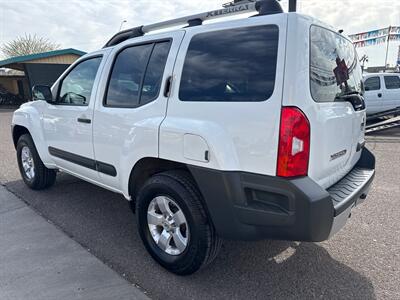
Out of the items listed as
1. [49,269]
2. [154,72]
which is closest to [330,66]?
[154,72]

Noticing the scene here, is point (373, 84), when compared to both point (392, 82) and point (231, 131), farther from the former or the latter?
point (231, 131)

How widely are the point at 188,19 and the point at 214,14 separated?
0.31 m

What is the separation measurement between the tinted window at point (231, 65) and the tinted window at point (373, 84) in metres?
10.4

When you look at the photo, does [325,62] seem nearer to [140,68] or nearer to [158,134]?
[158,134]

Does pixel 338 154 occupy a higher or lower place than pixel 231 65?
lower

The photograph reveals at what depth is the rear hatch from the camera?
2195 millimetres

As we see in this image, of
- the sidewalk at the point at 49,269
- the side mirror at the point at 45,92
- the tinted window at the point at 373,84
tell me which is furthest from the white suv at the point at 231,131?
the tinted window at the point at 373,84

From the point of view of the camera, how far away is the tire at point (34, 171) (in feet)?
Answer: 15.0

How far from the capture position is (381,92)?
10.9 metres

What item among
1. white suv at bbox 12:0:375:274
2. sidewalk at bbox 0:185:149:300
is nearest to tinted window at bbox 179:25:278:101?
white suv at bbox 12:0:375:274

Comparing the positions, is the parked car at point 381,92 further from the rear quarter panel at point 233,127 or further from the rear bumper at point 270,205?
the rear quarter panel at point 233,127

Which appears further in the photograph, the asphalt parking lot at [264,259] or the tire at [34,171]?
the tire at [34,171]

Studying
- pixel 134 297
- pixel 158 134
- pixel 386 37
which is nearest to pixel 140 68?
pixel 158 134


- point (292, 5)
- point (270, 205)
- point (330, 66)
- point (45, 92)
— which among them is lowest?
point (270, 205)
